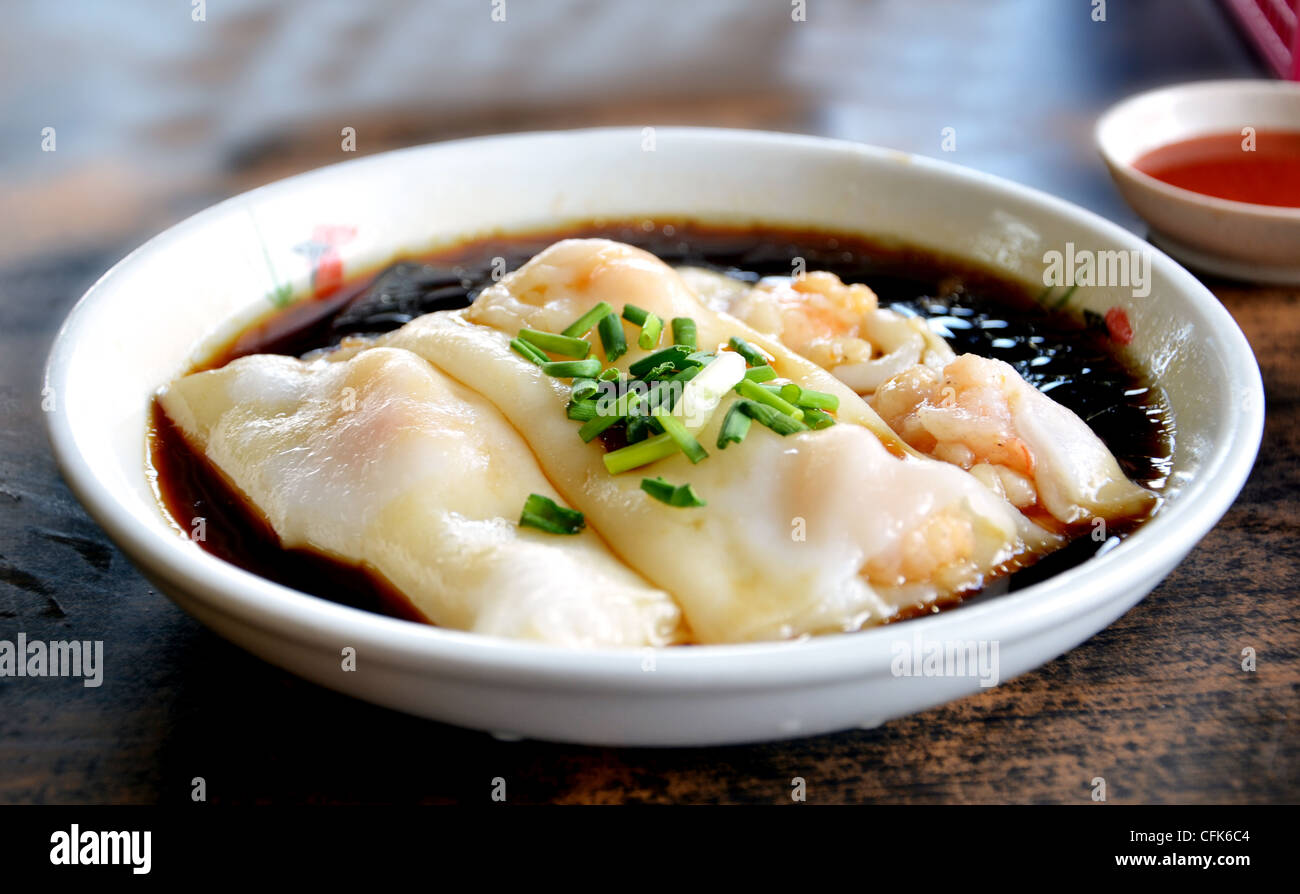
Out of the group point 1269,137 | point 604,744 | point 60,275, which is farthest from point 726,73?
point 604,744

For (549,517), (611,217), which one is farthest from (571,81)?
(549,517)

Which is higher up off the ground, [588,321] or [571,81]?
[571,81]

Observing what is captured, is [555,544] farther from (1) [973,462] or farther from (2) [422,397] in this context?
(1) [973,462]

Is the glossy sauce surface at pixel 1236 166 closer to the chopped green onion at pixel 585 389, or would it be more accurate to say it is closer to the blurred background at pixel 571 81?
the blurred background at pixel 571 81

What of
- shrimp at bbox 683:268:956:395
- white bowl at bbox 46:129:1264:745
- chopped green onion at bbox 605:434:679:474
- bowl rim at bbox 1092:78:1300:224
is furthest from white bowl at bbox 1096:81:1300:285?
chopped green onion at bbox 605:434:679:474

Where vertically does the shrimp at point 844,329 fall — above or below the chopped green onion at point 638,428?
above

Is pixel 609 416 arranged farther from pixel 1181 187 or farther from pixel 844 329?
pixel 1181 187

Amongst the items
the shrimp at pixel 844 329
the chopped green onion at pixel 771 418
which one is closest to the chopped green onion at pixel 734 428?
the chopped green onion at pixel 771 418
